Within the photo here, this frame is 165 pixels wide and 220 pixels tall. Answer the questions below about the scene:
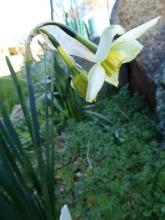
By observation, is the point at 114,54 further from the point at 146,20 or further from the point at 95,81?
the point at 146,20

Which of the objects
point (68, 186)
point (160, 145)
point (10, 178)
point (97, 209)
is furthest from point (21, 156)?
point (160, 145)

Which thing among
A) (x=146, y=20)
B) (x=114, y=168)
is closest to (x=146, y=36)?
(x=146, y=20)

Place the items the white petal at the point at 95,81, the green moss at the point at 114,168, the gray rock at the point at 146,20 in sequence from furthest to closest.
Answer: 1. the gray rock at the point at 146,20
2. the green moss at the point at 114,168
3. the white petal at the point at 95,81

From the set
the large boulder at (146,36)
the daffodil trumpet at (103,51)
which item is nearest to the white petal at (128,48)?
the daffodil trumpet at (103,51)

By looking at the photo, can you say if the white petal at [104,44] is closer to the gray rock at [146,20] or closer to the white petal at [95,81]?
the white petal at [95,81]

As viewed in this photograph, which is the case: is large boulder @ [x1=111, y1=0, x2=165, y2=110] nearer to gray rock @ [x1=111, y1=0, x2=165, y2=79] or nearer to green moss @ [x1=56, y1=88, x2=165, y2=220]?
gray rock @ [x1=111, y1=0, x2=165, y2=79]

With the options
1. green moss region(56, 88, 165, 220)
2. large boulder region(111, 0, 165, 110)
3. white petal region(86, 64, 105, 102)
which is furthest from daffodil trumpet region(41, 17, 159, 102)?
large boulder region(111, 0, 165, 110)

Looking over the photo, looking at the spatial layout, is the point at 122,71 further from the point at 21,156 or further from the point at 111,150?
the point at 21,156
